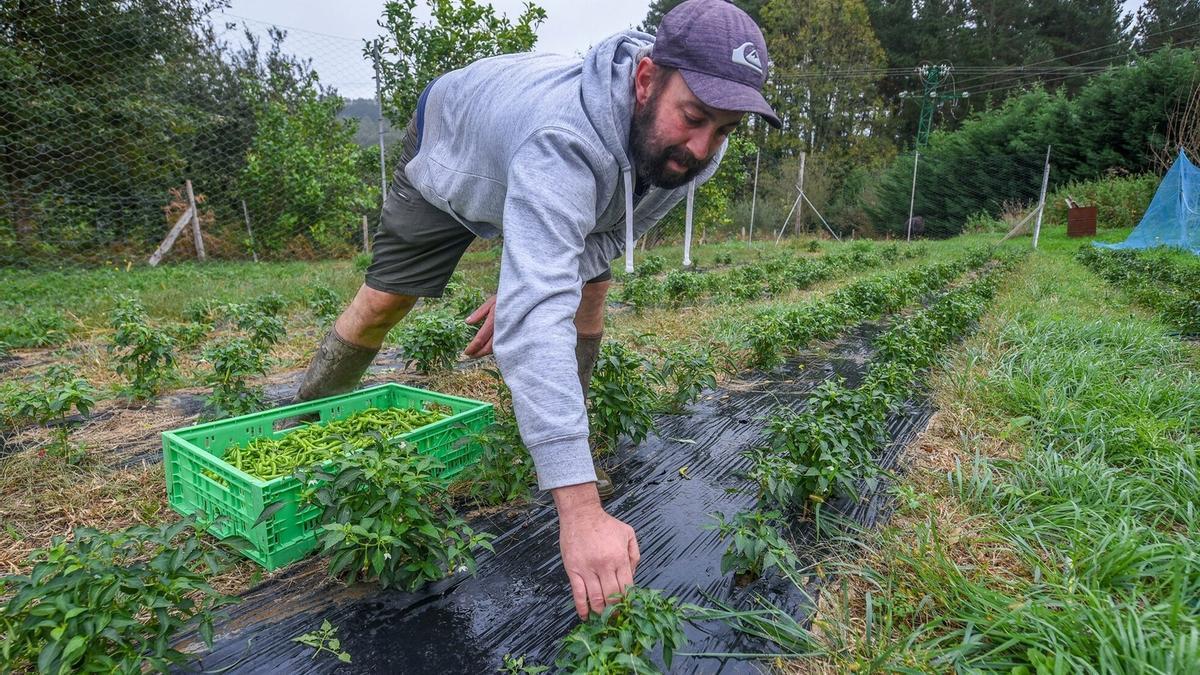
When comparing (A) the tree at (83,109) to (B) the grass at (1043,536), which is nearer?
(B) the grass at (1043,536)

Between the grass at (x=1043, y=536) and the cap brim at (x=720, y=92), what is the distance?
1.21 metres

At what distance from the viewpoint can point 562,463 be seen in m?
1.21

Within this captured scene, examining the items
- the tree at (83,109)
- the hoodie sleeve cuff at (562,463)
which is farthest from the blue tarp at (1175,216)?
the tree at (83,109)

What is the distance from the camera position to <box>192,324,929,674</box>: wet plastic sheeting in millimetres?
1499

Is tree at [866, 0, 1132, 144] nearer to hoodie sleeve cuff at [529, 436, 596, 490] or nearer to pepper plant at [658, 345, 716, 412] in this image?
pepper plant at [658, 345, 716, 412]

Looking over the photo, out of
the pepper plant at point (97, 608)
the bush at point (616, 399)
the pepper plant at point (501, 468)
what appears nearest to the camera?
the pepper plant at point (97, 608)

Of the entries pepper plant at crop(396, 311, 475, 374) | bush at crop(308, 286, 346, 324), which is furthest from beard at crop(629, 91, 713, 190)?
bush at crop(308, 286, 346, 324)

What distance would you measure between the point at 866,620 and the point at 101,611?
1.62 m

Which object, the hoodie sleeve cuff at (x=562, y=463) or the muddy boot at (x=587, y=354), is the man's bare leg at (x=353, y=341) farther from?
the hoodie sleeve cuff at (x=562, y=463)

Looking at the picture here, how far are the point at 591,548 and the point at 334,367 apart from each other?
5.77ft

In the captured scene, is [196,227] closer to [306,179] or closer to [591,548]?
[306,179]

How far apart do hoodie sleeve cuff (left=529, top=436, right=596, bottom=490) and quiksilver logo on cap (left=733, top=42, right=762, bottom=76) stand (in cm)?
95

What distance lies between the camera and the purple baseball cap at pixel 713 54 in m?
1.44

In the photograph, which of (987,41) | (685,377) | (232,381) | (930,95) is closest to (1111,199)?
(930,95)
